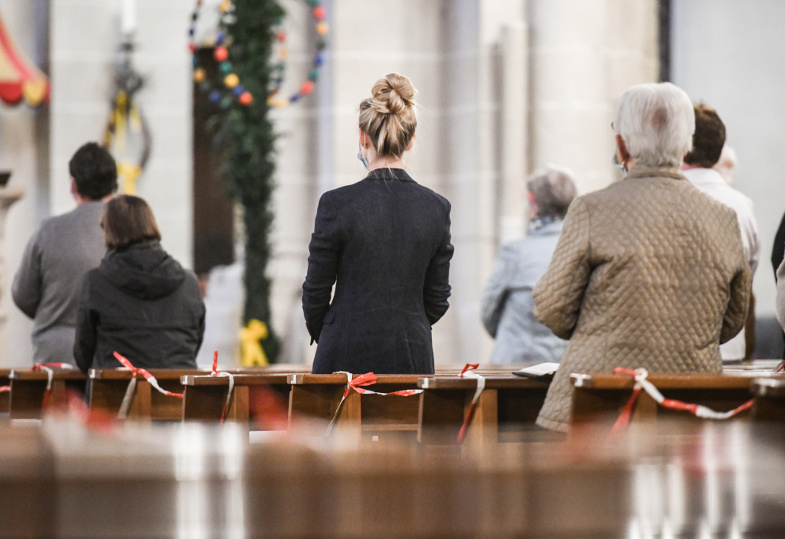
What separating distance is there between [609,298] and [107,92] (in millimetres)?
7628

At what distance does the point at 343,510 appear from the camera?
0.98 meters

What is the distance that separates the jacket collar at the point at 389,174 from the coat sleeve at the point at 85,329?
1448mm

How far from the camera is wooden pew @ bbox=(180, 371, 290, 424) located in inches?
152

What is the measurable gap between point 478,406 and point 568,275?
27.0 inches

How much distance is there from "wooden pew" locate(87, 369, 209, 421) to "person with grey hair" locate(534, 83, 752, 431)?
5.39 ft

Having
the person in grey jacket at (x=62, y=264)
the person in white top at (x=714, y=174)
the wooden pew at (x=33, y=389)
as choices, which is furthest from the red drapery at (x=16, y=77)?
the person in white top at (x=714, y=174)

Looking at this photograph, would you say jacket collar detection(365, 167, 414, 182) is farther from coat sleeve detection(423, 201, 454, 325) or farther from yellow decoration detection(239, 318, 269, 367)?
yellow decoration detection(239, 318, 269, 367)

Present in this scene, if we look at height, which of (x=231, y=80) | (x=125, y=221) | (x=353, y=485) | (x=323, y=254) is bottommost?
(x=353, y=485)

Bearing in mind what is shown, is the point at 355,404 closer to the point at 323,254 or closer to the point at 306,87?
the point at 323,254

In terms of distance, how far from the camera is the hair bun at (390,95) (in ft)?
11.4

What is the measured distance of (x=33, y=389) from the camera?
4.64m

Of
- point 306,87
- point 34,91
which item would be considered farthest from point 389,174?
point 34,91

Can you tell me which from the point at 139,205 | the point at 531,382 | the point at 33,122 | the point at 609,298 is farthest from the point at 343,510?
the point at 33,122

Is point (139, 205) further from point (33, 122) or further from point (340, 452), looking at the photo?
point (33, 122)
